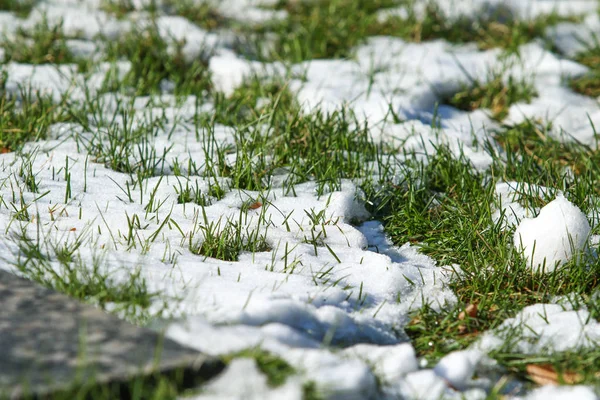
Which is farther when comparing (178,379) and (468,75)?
(468,75)

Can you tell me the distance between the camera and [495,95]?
3.94m

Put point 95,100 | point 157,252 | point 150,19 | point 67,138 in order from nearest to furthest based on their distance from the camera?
point 157,252
point 67,138
point 95,100
point 150,19

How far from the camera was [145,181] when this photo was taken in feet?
9.55

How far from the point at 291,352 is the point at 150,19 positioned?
312 cm

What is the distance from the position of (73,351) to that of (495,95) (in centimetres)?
289

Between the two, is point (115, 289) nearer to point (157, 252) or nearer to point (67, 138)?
point (157, 252)

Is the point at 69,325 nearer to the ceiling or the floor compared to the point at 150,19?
nearer to the floor

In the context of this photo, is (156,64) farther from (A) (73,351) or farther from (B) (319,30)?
(A) (73,351)

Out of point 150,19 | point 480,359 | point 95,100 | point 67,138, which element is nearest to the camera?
point 480,359

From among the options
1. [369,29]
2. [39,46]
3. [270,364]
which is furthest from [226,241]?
[369,29]

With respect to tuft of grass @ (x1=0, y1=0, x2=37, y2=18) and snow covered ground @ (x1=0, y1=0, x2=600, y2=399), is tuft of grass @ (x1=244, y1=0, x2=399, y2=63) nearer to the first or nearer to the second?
snow covered ground @ (x1=0, y1=0, x2=600, y2=399)

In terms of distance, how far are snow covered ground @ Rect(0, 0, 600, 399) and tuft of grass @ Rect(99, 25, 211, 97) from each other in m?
0.06

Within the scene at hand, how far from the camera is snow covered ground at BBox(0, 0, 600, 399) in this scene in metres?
1.89

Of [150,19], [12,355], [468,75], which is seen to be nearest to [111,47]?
[150,19]
